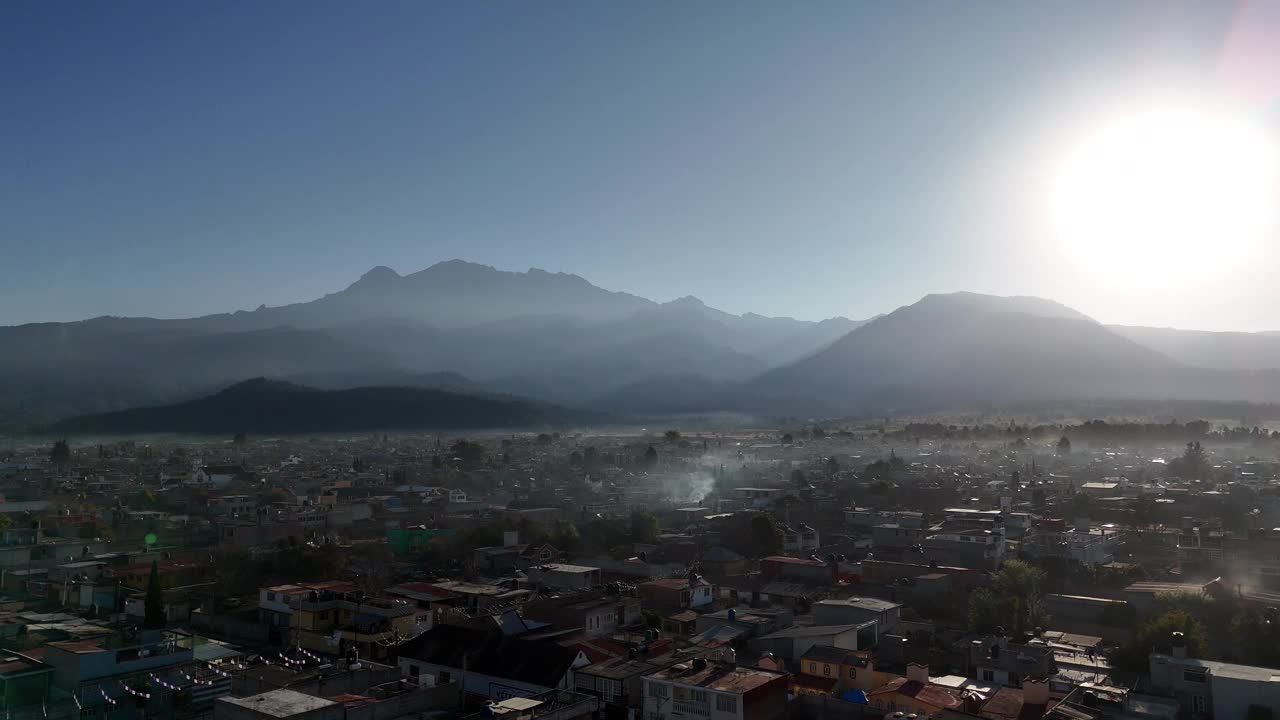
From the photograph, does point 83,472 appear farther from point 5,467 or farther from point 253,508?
point 253,508

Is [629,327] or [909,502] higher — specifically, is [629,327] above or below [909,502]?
above

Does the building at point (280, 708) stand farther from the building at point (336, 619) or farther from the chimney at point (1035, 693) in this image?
the chimney at point (1035, 693)

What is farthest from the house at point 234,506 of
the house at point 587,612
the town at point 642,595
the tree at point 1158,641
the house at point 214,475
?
the tree at point 1158,641

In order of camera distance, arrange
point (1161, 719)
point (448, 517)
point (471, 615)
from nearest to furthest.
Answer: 1. point (1161, 719)
2. point (471, 615)
3. point (448, 517)

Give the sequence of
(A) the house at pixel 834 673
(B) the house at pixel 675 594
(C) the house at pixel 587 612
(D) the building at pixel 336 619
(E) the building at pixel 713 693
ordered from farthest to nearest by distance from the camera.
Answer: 1. (B) the house at pixel 675 594
2. (D) the building at pixel 336 619
3. (C) the house at pixel 587 612
4. (A) the house at pixel 834 673
5. (E) the building at pixel 713 693

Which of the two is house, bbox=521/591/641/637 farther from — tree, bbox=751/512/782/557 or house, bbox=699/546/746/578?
tree, bbox=751/512/782/557

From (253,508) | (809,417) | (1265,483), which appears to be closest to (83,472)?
(253,508)
